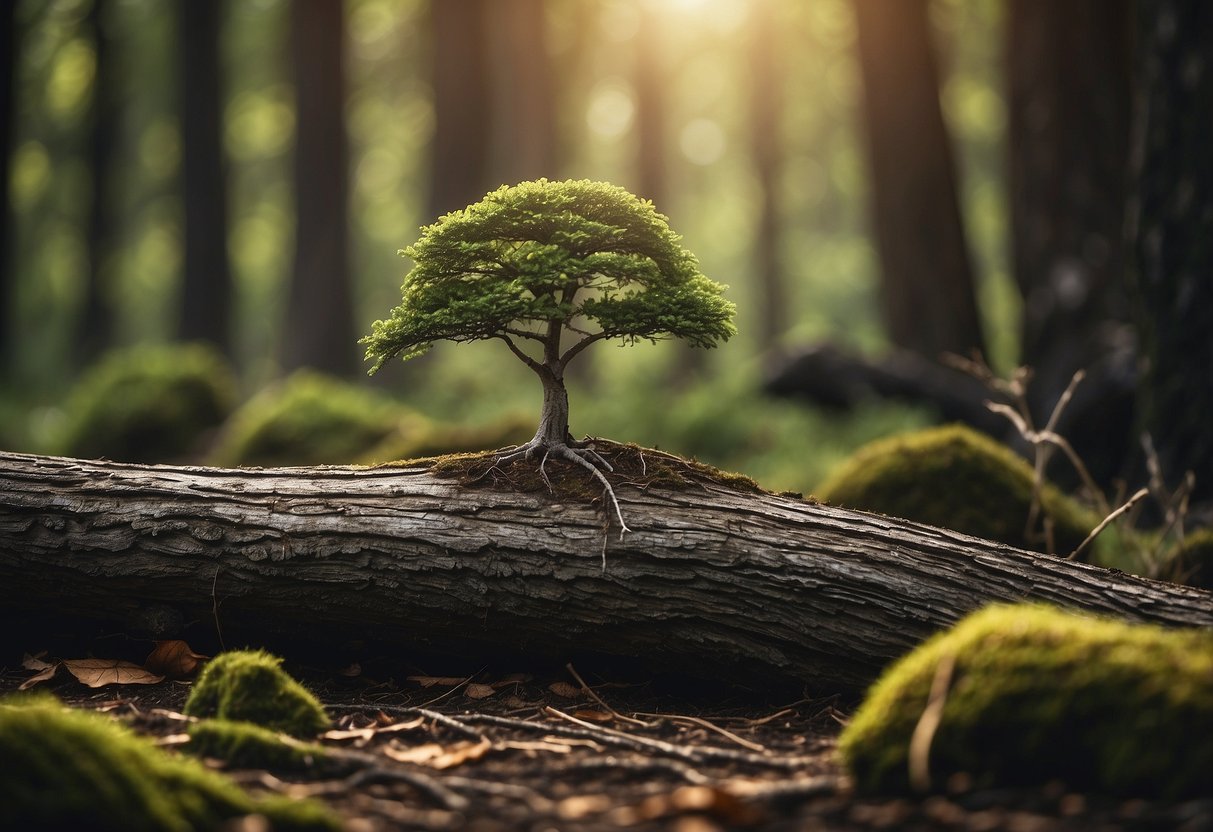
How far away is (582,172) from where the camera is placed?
32.2 m

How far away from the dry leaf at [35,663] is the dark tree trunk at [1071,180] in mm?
7857

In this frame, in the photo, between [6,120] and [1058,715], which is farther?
[6,120]

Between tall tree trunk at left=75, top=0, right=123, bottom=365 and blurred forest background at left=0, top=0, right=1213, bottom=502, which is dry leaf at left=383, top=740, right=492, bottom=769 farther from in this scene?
tall tree trunk at left=75, top=0, right=123, bottom=365

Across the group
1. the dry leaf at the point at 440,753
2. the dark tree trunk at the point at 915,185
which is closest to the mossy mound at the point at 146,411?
the dry leaf at the point at 440,753

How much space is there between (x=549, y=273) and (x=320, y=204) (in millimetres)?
11670

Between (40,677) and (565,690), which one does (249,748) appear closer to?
(565,690)

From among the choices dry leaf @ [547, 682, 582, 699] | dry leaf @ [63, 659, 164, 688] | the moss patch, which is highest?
the moss patch

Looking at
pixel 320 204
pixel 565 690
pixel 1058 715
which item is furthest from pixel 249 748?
pixel 320 204

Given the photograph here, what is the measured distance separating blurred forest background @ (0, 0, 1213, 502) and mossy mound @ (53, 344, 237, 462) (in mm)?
160

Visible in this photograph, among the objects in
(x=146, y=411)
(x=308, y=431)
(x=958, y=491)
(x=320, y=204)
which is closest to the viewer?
(x=958, y=491)

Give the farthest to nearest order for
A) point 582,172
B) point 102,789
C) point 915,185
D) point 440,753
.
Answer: point 582,172, point 915,185, point 440,753, point 102,789

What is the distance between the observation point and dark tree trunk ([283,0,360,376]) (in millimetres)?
13781

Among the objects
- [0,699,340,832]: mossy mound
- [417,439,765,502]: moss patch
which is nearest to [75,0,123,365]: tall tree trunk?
[417,439,765,502]: moss patch

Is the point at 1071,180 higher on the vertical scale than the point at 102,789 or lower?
higher
